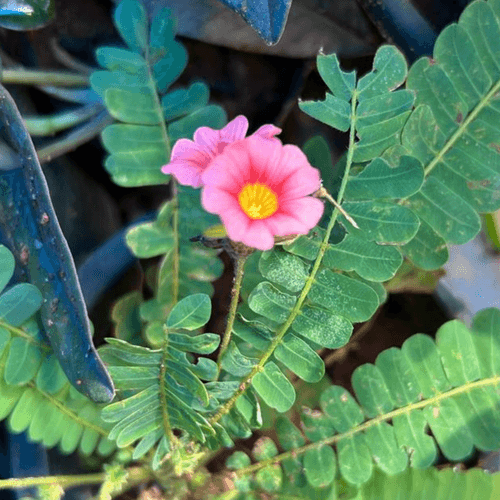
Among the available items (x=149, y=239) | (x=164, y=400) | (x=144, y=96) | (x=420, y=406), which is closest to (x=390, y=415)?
(x=420, y=406)

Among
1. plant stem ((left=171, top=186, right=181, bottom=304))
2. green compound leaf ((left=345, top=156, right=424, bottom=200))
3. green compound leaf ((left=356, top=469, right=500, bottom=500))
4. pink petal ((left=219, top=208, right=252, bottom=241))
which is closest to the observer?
pink petal ((left=219, top=208, right=252, bottom=241))

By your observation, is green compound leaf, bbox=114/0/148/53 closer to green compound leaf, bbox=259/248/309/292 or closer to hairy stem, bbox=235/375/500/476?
green compound leaf, bbox=259/248/309/292

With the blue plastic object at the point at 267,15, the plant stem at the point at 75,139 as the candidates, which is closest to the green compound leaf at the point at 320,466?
the blue plastic object at the point at 267,15

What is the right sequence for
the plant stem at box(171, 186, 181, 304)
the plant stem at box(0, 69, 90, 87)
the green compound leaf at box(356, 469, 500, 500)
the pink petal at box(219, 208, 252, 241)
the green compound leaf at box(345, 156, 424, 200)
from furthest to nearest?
the plant stem at box(0, 69, 90, 87), the plant stem at box(171, 186, 181, 304), the green compound leaf at box(356, 469, 500, 500), the green compound leaf at box(345, 156, 424, 200), the pink petal at box(219, 208, 252, 241)

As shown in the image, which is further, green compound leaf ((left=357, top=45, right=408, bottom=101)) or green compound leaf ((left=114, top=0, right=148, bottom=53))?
green compound leaf ((left=114, top=0, right=148, bottom=53))

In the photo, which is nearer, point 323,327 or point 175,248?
point 323,327

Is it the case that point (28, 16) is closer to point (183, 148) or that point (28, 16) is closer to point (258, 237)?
point (183, 148)

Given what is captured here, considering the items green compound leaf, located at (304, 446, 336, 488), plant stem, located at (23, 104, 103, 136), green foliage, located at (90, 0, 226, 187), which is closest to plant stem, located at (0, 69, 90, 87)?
plant stem, located at (23, 104, 103, 136)
